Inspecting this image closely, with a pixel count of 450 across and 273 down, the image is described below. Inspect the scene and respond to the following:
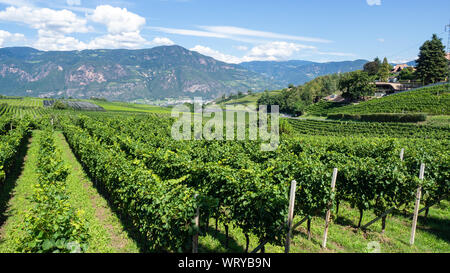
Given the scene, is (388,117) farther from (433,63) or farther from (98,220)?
(98,220)

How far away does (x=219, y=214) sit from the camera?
8.38 metres

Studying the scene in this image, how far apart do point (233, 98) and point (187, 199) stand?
597 ft

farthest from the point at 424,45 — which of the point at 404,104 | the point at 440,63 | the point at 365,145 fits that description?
the point at 365,145

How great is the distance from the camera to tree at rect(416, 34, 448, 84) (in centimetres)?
7369

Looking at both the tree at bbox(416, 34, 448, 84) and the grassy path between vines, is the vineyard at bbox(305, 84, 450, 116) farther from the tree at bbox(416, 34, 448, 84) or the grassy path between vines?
the grassy path between vines

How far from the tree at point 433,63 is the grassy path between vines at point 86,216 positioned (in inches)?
3563

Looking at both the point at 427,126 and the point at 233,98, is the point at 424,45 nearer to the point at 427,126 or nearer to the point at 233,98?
the point at 427,126

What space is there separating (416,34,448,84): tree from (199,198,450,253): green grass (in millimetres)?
83414

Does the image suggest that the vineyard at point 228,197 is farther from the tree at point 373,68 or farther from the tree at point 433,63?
the tree at point 373,68

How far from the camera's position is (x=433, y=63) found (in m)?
73.8

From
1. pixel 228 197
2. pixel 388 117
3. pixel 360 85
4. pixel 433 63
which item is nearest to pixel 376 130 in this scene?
pixel 388 117

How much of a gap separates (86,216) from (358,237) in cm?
1080

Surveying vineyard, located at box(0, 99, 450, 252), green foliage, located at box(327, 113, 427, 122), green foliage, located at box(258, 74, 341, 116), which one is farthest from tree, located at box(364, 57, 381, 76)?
vineyard, located at box(0, 99, 450, 252)

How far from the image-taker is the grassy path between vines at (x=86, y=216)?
9.05 metres
